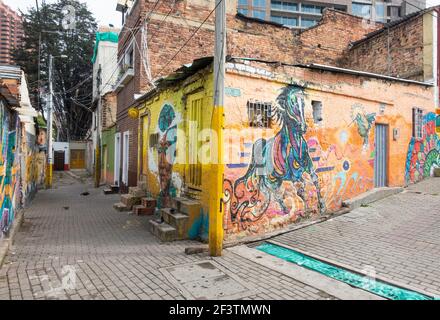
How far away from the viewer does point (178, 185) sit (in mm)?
8133

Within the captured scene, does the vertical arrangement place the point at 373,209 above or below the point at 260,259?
above

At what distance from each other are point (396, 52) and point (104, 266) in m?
12.6

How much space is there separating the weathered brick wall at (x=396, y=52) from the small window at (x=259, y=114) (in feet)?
24.9

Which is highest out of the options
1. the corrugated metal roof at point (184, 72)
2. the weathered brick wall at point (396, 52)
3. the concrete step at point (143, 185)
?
the weathered brick wall at point (396, 52)

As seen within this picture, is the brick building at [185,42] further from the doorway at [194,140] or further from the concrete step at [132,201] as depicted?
the doorway at [194,140]

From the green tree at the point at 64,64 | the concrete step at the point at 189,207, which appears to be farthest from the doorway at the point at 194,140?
the green tree at the point at 64,64

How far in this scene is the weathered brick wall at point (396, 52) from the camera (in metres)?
11.4

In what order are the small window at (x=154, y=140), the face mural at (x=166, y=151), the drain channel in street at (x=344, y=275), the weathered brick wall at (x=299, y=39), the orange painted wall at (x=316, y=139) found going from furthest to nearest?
the weathered brick wall at (x=299, y=39), the small window at (x=154, y=140), the face mural at (x=166, y=151), the orange painted wall at (x=316, y=139), the drain channel in street at (x=344, y=275)

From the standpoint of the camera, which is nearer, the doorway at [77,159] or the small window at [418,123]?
the small window at [418,123]

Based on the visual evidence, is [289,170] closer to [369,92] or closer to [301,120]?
[301,120]

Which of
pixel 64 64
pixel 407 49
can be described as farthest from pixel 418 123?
pixel 64 64

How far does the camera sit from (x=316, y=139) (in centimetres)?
770

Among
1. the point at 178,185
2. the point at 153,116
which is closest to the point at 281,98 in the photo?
the point at 178,185

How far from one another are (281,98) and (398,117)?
494cm
